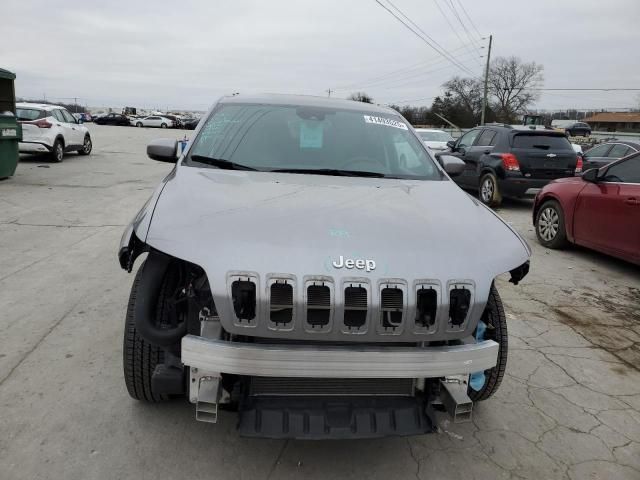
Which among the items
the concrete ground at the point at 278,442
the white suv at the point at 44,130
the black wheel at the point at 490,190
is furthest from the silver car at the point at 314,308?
the white suv at the point at 44,130

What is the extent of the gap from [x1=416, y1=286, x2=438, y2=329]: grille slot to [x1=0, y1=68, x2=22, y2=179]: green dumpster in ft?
36.4

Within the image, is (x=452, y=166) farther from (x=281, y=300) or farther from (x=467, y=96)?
(x=467, y=96)

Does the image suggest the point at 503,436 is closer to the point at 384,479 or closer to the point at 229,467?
the point at 384,479

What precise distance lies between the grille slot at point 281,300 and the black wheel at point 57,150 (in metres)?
15.3

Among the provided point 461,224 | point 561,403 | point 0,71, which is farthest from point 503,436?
point 0,71

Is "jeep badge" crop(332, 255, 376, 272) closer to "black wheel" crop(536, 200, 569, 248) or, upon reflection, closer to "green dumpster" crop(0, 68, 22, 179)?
"black wheel" crop(536, 200, 569, 248)

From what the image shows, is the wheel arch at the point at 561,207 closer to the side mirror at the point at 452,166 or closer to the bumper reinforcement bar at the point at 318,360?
the side mirror at the point at 452,166

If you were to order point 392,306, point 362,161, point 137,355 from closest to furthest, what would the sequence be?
point 392,306, point 137,355, point 362,161

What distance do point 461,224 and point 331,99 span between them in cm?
215

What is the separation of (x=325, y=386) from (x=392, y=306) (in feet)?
1.50

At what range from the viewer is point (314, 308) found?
2.05 meters

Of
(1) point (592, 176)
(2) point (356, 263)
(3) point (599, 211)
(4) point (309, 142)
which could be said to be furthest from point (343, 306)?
(1) point (592, 176)

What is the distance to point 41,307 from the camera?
164 inches

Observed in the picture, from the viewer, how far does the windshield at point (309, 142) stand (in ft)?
10.8
